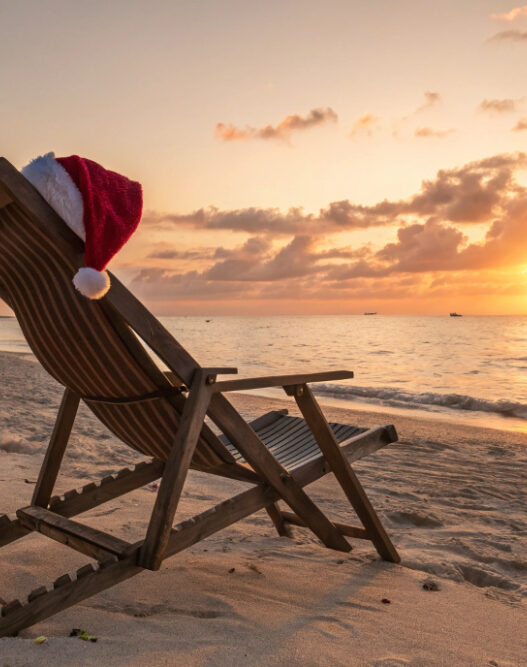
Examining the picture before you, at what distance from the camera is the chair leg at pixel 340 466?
9.47ft

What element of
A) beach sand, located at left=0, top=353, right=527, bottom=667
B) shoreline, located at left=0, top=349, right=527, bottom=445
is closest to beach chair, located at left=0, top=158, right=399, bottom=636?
beach sand, located at left=0, top=353, right=527, bottom=667

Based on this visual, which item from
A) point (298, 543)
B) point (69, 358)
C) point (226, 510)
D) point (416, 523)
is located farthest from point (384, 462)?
point (69, 358)

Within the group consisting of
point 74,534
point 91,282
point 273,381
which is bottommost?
point 74,534

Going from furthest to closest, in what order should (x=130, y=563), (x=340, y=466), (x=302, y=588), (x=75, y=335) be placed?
(x=340, y=466) < (x=302, y=588) < (x=75, y=335) < (x=130, y=563)

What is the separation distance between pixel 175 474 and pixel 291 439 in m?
1.34

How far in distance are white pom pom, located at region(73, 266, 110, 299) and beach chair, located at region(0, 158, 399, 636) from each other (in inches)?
2.9

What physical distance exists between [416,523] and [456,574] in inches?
38.5

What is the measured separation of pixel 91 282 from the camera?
6.88 ft

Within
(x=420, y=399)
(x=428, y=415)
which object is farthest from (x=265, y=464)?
(x=420, y=399)

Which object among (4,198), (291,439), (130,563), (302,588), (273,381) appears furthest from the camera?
(291,439)

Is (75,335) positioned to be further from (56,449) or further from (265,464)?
(265,464)

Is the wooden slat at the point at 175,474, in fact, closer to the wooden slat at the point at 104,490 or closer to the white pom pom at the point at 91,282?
the white pom pom at the point at 91,282

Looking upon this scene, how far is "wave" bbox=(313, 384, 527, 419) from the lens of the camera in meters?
12.2

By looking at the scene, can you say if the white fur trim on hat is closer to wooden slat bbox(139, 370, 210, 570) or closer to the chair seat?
wooden slat bbox(139, 370, 210, 570)
